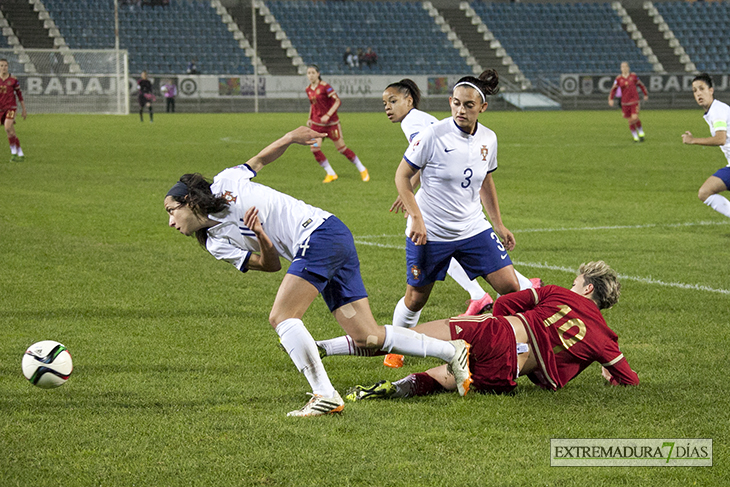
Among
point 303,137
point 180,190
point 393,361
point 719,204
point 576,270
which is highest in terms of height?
point 303,137

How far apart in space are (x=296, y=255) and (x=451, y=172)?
155cm

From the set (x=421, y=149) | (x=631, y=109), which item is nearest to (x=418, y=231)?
(x=421, y=149)

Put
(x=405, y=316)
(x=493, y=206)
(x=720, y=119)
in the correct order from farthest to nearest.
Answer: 1. (x=720, y=119)
2. (x=493, y=206)
3. (x=405, y=316)

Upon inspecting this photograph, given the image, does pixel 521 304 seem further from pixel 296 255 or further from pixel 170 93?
pixel 170 93

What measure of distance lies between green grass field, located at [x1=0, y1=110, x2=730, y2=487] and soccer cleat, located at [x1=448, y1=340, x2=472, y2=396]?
12 cm

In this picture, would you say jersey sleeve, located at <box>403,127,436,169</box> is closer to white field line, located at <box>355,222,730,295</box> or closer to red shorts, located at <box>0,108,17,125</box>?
white field line, located at <box>355,222,730,295</box>

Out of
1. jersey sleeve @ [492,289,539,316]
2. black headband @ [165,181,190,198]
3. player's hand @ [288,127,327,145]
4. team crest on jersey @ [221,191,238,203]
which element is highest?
player's hand @ [288,127,327,145]

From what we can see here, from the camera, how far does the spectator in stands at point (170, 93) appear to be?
4038cm

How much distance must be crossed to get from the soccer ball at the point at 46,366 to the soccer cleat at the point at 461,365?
2167mm

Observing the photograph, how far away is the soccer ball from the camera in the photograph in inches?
182

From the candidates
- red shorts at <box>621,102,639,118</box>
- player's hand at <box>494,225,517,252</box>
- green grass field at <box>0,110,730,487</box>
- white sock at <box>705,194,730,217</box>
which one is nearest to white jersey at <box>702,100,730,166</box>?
white sock at <box>705,194,730,217</box>

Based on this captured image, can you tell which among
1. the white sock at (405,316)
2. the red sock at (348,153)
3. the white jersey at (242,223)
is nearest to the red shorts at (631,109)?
the red sock at (348,153)

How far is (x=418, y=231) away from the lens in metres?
5.27

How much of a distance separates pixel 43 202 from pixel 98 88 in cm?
2407
